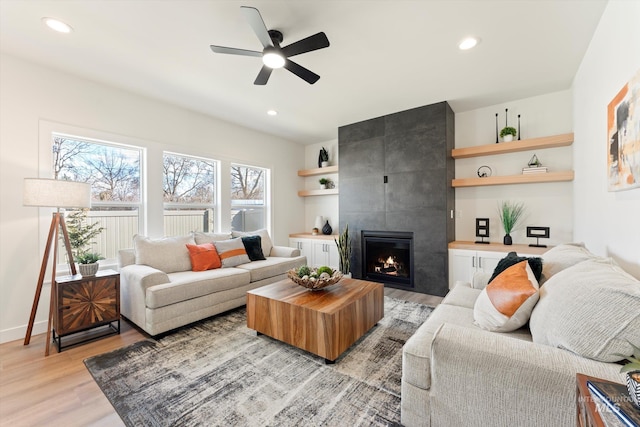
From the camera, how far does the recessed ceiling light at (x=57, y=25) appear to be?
2021mm

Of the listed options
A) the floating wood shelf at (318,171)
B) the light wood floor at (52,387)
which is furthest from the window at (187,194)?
the floating wood shelf at (318,171)

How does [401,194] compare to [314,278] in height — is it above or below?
above

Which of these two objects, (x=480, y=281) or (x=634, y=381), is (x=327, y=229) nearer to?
(x=480, y=281)

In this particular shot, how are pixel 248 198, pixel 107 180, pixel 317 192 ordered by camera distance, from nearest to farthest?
1. pixel 107 180
2. pixel 248 198
3. pixel 317 192

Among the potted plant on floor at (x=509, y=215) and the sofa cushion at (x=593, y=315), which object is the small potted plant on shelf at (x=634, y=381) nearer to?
the sofa cushion at (x=593, y=315)

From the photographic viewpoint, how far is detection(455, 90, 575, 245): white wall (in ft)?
10.9

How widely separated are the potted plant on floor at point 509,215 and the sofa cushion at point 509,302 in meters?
2.14

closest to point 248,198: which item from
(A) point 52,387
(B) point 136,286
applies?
(B) point 136,286

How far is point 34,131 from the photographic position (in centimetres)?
263

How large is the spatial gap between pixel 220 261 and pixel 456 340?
2894 millimetres

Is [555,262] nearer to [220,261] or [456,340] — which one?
[456,340]

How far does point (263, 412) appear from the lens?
156 cm

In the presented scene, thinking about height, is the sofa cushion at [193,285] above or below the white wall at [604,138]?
below

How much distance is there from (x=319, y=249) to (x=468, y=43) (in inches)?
144
